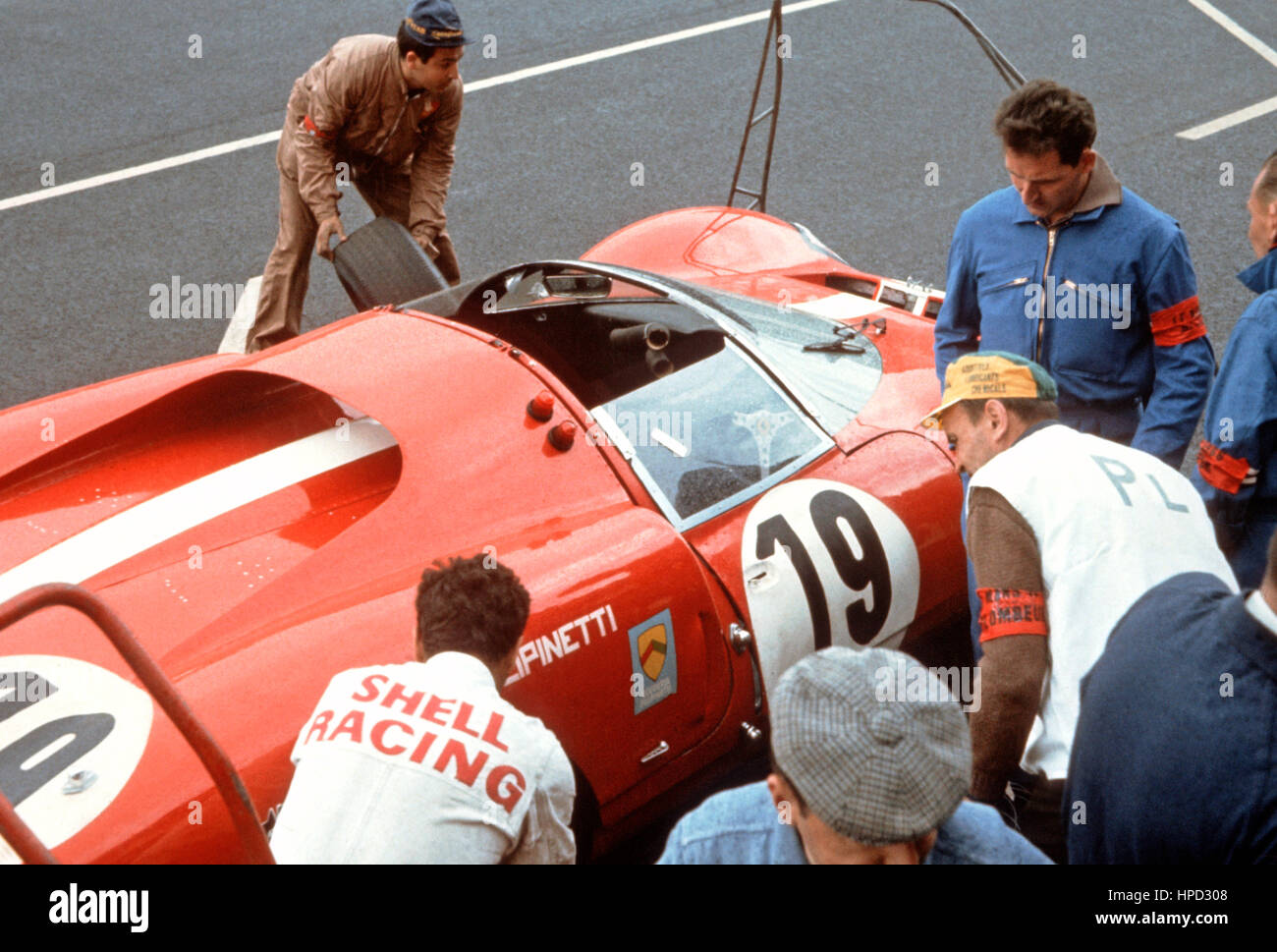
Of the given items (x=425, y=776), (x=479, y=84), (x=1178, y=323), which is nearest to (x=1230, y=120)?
(x=479, y=84)

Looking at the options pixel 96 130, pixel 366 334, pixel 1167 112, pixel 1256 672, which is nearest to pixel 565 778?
pixel 1256 672

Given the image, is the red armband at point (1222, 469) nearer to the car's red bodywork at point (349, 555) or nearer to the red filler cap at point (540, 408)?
the car's red bodywork at point (349, 555)

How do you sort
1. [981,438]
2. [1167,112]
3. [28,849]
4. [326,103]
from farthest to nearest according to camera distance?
[1167,112] → [326,103] → [981,438] → [28,849]

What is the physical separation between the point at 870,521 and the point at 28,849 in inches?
88.5

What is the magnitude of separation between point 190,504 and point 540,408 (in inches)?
35.0

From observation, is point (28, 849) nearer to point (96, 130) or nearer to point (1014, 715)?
point (1014, 715)

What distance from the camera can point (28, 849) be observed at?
5.58 feet

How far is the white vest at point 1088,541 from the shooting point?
7.90 ft

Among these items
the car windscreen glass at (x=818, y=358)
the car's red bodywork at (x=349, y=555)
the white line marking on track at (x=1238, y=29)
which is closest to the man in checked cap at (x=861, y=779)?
the car's red bodywork at (x=349, y=555)

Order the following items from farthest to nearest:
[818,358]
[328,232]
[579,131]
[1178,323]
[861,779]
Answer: [579,131]
[328,232]
[818,358]
[1178,323]
[861,779]

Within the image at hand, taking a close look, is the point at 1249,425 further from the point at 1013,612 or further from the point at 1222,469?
the point at 1013,612

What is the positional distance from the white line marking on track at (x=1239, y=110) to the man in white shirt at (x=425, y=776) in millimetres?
7114

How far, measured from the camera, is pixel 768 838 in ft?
5.33

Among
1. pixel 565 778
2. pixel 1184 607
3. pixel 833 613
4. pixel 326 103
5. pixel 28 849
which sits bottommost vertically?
pixel 833 613
